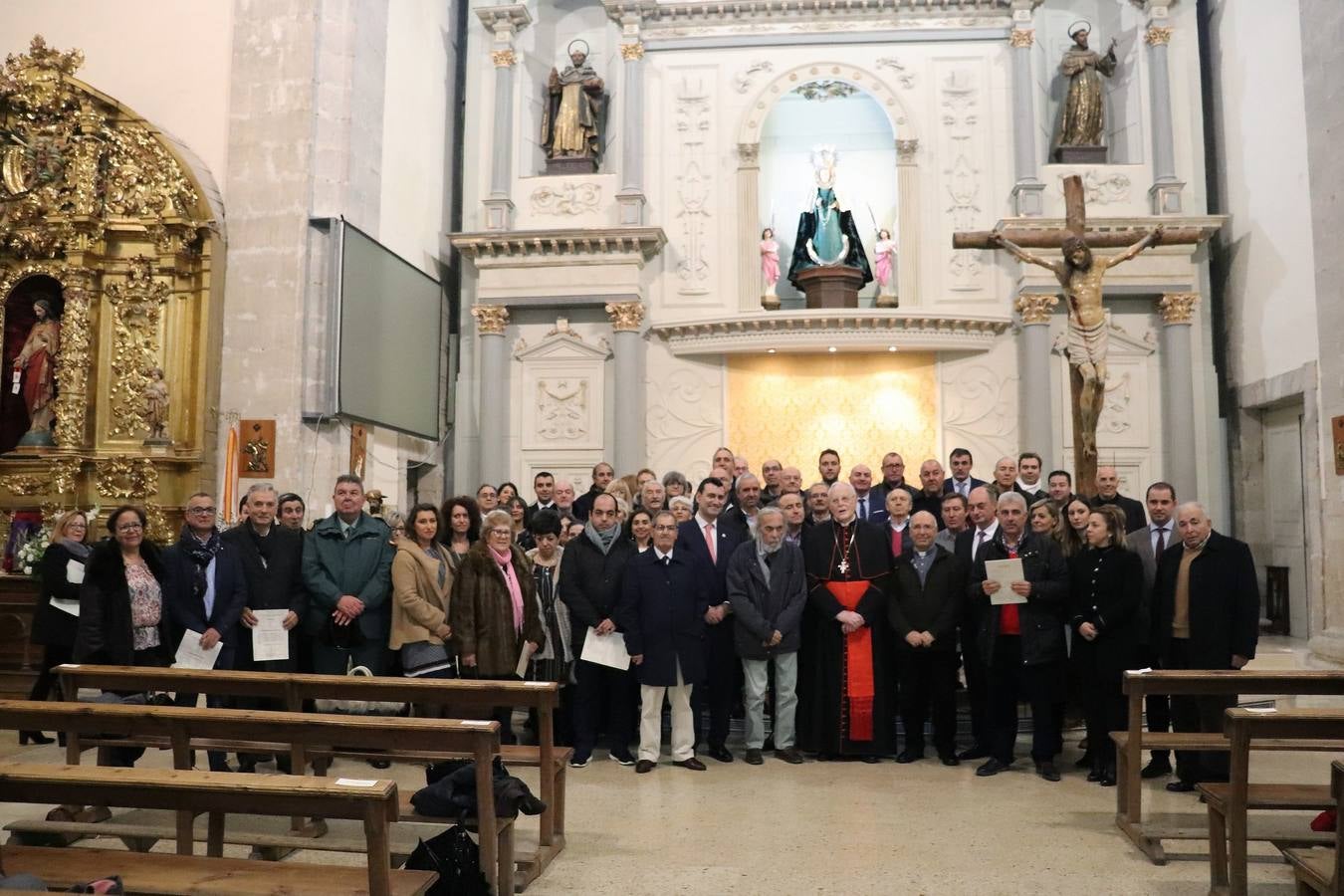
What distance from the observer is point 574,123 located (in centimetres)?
1302

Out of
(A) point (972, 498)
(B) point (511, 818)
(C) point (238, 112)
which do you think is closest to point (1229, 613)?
(A) point (972, 498)

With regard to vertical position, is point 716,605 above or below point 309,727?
above

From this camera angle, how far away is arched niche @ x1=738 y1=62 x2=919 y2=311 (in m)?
12.7

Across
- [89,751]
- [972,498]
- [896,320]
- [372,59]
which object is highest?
[372,59]

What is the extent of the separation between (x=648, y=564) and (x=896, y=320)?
22.2 ft

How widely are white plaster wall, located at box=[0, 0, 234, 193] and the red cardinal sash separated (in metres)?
6.70

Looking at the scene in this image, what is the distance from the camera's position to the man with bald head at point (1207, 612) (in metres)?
5.27

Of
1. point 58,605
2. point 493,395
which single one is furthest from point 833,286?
point 58,605

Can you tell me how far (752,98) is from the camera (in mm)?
13008

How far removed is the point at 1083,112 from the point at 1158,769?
8980 millimetres

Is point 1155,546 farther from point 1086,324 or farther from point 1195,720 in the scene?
point 1086,324

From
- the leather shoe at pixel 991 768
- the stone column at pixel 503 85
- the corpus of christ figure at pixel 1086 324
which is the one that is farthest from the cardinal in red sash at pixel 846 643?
the stone column at pixel 503 85

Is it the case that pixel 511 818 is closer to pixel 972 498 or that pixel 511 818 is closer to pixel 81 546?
pixel 972 498

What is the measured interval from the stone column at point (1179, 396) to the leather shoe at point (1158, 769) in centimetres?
672
